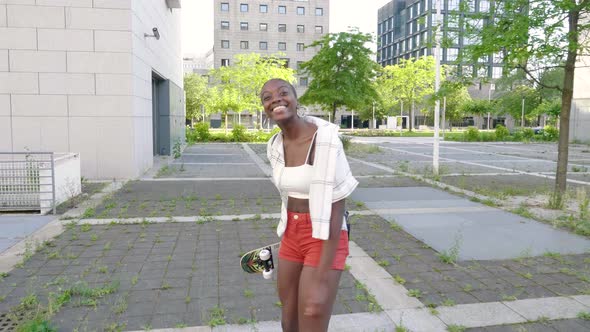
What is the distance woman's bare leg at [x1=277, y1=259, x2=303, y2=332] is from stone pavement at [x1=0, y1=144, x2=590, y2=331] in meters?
1.01

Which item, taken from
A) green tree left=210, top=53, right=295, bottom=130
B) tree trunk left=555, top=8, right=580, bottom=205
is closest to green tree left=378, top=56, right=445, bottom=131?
green tree left=210, top=53, right=295, bottom=130

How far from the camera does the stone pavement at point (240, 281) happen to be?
12.9 ft

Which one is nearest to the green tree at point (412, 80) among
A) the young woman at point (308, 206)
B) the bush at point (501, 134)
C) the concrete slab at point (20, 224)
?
the bush at point (501, 134)

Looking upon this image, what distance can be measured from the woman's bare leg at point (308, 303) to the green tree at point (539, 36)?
6623 mm

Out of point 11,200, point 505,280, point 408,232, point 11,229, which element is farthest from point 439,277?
point 11,200

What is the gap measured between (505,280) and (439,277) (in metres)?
0.68

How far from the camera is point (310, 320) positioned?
2.51 metres

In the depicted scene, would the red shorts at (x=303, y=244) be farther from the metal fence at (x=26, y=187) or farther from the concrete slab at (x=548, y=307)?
the metal fence at (x=26, y=187)

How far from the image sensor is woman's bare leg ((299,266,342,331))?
98.8 inches

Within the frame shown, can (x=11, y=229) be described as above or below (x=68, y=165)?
below

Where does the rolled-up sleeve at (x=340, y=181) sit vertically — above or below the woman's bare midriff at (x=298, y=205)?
above

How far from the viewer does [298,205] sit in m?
2.64

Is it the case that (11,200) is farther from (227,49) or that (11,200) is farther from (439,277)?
(227,49)

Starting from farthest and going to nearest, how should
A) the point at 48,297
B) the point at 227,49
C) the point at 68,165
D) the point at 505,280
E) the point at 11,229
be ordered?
the point at 227,49 → the point at 68,165 → the point at 11,229 → the point at 505,280 → the point at 48,297
